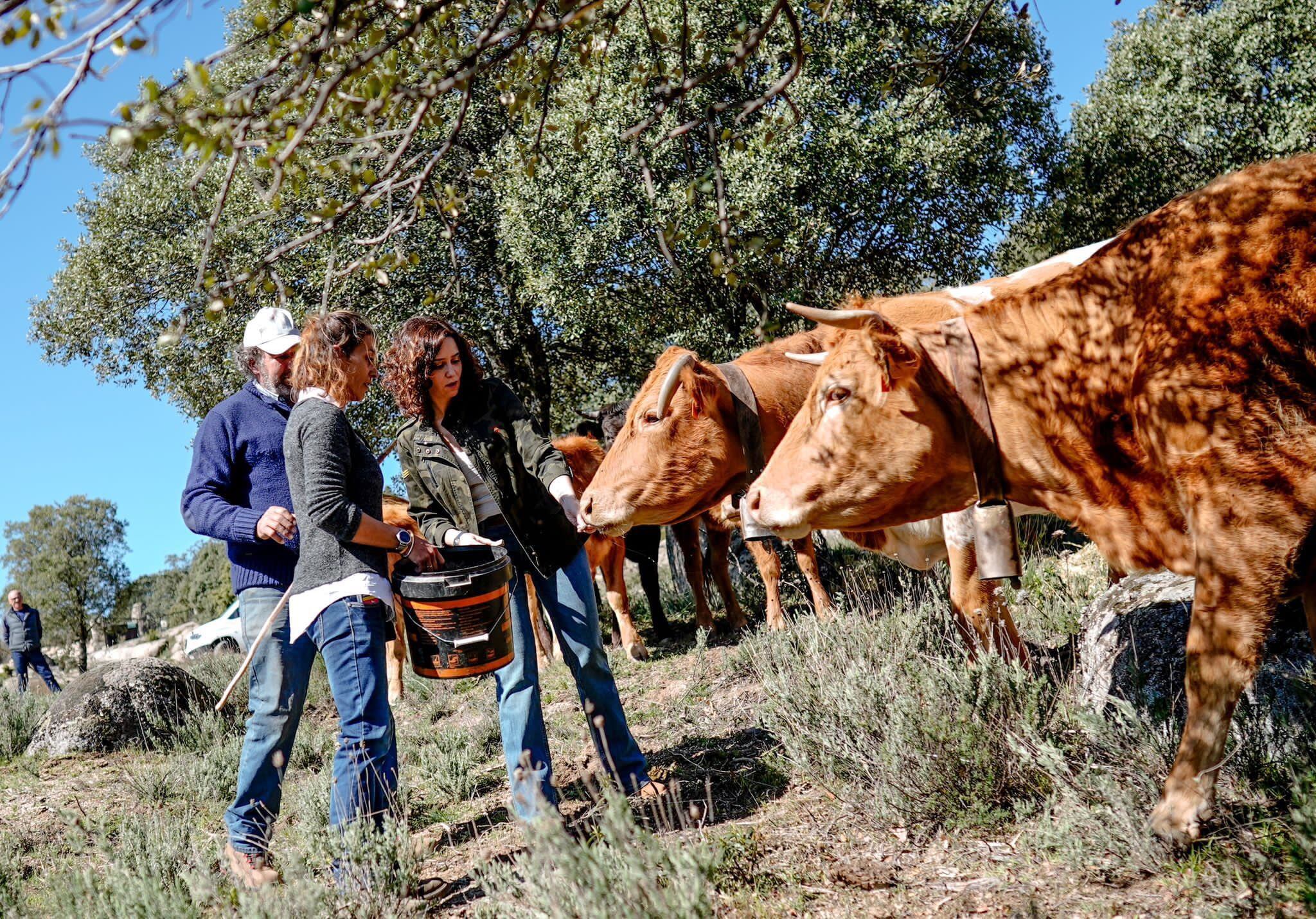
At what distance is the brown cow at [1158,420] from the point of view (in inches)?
108

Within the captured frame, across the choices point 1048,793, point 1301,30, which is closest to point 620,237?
point 1048,793

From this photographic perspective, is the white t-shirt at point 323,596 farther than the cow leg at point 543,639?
No

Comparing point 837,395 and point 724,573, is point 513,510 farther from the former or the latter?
point 724,573

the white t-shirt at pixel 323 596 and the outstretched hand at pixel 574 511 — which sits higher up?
the outstretched hand at pixel 574 511

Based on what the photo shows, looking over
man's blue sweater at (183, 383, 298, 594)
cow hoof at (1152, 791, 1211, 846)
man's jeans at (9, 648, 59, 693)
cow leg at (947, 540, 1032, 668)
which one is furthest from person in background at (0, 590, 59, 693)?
cow hoof at (1152, 791, 1211, 846)

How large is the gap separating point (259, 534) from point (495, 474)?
3.48ft

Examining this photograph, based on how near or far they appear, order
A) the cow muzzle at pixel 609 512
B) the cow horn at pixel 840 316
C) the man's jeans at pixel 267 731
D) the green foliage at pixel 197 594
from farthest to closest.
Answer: the green foliage at pixel 197 594, the cow muzzle at pixel 609 512, the man's jeans at pixel 267 731, the cow horn at pixel 840 316

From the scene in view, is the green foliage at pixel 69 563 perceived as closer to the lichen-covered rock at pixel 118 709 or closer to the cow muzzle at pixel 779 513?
the lichen-covered rock at pixel 118 709

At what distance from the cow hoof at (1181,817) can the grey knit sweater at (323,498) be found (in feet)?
9.97

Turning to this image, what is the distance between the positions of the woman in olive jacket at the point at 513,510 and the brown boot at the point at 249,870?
3.46 feet

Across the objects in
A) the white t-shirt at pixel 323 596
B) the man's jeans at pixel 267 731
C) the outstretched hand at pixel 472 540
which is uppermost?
the outstretched hand at pixel 472 540

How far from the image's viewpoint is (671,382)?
15.7 feet

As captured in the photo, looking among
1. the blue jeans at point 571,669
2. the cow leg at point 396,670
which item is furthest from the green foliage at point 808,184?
the blue jeans at point 571,669

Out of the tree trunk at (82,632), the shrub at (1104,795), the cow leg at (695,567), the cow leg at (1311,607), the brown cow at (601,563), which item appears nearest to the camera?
the shrub at (1104,795)
